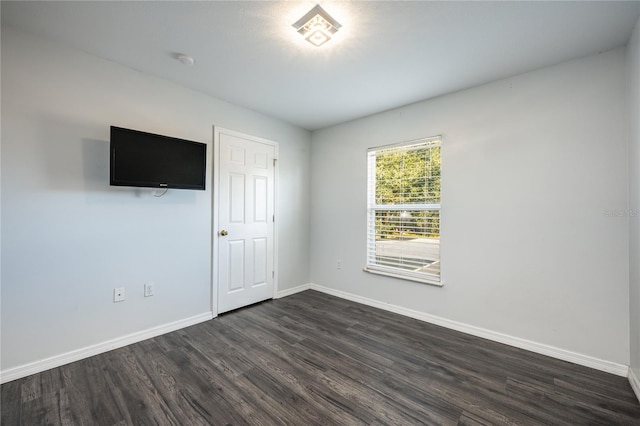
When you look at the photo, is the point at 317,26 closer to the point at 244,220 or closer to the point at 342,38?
the point at 342,38

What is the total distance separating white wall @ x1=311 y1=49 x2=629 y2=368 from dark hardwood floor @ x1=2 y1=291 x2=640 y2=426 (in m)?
0.32

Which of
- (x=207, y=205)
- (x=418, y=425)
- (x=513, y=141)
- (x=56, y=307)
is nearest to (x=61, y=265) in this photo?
(x=56, y=307)

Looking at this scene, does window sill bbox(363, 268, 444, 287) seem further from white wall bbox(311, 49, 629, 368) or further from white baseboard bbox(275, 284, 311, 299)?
white baseboard bbox(275, 284, 311, 299)

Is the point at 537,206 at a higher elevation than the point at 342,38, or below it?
below

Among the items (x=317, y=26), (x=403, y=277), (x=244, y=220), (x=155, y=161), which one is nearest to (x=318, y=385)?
(x=403, y=277)

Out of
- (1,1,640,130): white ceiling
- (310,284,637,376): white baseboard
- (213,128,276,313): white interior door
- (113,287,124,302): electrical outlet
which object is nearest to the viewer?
(1,1,640,130): white ceiling

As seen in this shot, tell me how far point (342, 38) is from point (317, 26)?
0.84 ft

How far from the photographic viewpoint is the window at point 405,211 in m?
3.05

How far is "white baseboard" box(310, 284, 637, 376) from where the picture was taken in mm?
2082

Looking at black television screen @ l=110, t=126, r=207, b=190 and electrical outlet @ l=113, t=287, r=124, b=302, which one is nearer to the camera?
black television screen @ l=110, t=126, r=207, b=190

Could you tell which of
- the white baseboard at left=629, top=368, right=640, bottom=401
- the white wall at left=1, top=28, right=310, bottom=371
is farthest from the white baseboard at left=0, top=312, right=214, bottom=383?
the white baseboard at left=629, top=368, right=640, bottom=401

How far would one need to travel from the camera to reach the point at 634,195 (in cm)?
190

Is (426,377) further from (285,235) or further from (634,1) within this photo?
(634,1)

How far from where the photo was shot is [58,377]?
1.97 metres
